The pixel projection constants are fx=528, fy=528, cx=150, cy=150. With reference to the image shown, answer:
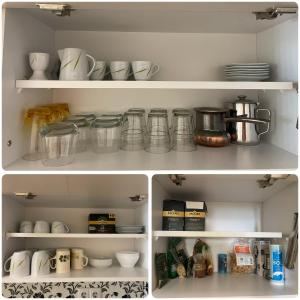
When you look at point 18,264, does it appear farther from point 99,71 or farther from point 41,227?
point 99,71

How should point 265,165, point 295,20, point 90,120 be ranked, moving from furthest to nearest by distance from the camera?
point 90,120 < point 295,20 < point 265,165

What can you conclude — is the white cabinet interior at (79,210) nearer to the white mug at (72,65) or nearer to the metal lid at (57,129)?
the metal lid at (57,129)

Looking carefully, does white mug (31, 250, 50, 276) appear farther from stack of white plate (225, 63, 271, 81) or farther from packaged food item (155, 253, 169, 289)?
stack of white plate (225, 63, 271, 81)

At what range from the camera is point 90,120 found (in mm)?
1853

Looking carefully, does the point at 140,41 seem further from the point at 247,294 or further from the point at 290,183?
the point at 247,294

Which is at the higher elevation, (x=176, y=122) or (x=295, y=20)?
(x=295, y=20)

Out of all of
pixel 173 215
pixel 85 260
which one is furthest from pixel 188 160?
pixel 85 260

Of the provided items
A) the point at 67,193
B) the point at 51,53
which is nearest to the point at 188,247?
the point at 67,193

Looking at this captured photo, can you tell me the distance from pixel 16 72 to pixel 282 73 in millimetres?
871

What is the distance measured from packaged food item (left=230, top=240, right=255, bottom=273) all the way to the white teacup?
894mm

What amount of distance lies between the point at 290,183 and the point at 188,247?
1.57 feet

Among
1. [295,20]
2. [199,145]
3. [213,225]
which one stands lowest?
[213,225]

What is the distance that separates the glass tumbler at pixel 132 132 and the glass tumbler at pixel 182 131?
0.12 m

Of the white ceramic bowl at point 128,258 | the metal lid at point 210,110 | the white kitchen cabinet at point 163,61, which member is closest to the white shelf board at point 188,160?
the white kitchen cabinet at point 163,61
